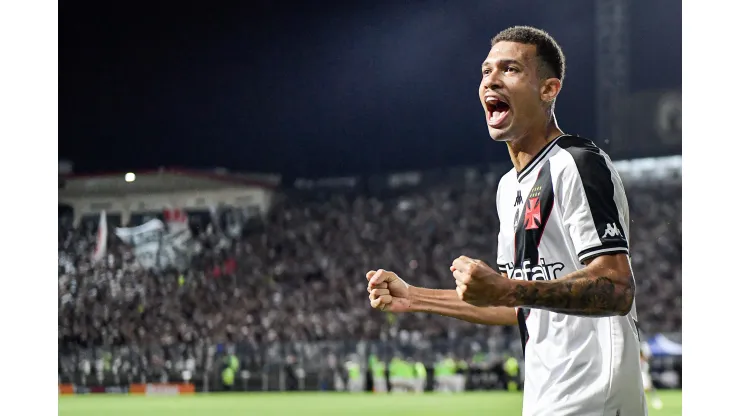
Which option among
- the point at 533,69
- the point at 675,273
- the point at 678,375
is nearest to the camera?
the point at 533,69

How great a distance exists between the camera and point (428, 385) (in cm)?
1150

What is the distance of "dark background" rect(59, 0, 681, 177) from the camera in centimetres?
1463

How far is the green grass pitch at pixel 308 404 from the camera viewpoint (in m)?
8.99

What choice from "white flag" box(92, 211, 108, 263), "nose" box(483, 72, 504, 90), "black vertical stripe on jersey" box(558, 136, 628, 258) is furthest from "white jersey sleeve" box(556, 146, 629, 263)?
"white flag" box(92, 211, 108, 263)

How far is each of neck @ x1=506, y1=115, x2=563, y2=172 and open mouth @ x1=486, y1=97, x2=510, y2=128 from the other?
57mm

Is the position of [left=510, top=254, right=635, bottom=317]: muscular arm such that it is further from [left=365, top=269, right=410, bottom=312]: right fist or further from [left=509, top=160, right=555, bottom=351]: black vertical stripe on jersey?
[left=365, top=269, right=410, bottom=312]: right fist

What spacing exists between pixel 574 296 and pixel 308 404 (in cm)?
885

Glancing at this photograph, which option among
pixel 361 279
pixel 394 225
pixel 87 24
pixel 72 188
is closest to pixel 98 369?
pixel 72 188

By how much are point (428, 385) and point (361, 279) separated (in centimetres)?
326

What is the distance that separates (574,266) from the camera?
169cm

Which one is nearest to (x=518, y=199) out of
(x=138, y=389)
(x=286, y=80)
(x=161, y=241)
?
(x=138, y=389)

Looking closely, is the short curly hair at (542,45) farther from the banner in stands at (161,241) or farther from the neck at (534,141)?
the banner in stands at (161,241)

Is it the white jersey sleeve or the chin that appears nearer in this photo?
the white jersey sleeve
